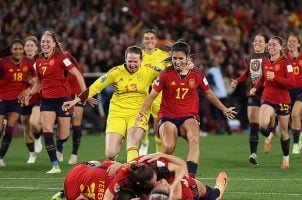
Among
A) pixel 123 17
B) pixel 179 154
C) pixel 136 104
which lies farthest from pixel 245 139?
pixel 136 104

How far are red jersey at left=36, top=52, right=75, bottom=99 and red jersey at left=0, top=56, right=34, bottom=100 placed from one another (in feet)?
5.72

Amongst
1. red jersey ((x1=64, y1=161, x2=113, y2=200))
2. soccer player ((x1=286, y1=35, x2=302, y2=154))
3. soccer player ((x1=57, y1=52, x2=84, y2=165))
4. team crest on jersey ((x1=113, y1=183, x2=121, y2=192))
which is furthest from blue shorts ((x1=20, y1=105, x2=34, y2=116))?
team crest on jersey ((x1=113, y1=183, x2=121, y2=192))

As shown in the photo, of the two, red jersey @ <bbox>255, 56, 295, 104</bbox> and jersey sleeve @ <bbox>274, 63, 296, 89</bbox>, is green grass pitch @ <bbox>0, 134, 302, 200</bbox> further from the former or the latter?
jersey sleeve @ <bbox>274, 63, 296, 89</bbox>

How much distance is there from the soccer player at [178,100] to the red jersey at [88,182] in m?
2.34

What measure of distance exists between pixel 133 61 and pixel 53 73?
8.29ft

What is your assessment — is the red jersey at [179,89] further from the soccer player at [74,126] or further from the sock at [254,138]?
the soccer player at [74,126]

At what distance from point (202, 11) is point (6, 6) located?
23.7 feet

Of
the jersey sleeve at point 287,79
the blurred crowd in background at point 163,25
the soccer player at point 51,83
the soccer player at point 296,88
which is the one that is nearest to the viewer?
the soccer player at point 51,83

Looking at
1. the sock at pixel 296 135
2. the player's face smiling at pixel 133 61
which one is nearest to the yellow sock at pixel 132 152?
the player's face smiling at pixel 133 61

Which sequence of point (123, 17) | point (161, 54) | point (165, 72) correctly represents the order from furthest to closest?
point (123, 17)
point (161, 54)
point (165, 72)

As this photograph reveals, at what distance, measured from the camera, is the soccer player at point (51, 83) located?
56.6ft

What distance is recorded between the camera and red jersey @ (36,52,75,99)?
57.1 feet

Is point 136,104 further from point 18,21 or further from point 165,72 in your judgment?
point 18,21

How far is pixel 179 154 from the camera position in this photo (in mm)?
21250
